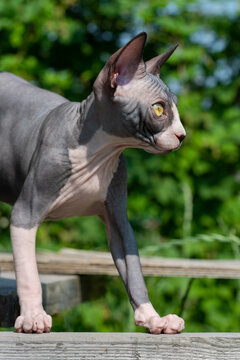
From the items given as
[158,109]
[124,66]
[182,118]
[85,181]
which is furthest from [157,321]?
[182,118]

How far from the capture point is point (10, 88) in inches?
77.3

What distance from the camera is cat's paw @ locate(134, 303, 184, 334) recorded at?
4.97ft

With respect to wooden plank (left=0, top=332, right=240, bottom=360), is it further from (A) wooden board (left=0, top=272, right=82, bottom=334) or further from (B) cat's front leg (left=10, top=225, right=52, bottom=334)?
(A) wooden board (left=0, top=272, right=82, bottom=334)

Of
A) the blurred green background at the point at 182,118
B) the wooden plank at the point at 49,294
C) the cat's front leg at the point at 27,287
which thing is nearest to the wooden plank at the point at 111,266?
the wooden plank at the point at 49,294

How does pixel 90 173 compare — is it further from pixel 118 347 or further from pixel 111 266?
pixel 111 266

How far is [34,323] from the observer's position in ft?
4.91

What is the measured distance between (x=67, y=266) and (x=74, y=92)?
1.52 m

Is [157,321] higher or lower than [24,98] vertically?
lower

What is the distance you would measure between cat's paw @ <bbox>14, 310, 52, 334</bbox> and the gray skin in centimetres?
2

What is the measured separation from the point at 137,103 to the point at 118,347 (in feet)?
1.98

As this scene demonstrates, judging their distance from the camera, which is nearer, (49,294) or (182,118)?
(49,294)

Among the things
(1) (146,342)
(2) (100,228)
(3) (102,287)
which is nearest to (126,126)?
(1) (146,342)

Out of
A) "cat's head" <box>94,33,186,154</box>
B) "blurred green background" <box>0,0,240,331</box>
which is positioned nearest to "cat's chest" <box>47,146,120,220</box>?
"cat's head" <box>94,33,186,154</box>

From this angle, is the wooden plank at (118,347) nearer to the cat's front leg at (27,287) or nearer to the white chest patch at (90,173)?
the cat's front leg at (27,287)
